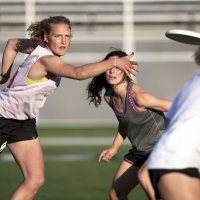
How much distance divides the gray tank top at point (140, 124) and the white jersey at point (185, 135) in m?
2.40

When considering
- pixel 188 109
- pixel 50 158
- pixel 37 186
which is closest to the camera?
pixel 188 109

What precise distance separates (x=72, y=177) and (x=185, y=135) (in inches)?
245

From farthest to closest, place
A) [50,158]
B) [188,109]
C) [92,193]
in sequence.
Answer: [50,158] → [92,193] → [188,109]

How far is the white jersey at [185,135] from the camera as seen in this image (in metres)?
4.24

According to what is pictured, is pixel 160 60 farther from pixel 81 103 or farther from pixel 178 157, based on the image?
pixel 178 157

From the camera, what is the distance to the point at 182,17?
63.9ft

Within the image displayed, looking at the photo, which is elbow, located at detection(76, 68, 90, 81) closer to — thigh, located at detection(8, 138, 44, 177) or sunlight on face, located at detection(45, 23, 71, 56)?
sunlight on face, located at detection(45, 23, 71, 56)

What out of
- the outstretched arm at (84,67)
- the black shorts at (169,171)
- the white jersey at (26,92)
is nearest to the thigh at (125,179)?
the white jersey at (26,92)

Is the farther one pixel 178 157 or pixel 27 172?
pixel 27 172

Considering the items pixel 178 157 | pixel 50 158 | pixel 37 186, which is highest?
pixel 178 157

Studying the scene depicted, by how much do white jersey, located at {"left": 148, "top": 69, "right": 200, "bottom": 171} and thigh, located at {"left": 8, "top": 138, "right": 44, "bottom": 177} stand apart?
7.99ft

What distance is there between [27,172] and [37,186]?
0.14 m

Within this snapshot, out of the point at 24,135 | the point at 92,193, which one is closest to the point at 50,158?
the point at 92,193

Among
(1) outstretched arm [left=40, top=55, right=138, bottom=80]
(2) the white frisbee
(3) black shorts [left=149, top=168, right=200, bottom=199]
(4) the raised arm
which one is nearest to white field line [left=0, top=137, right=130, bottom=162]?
(4) the raised arm
